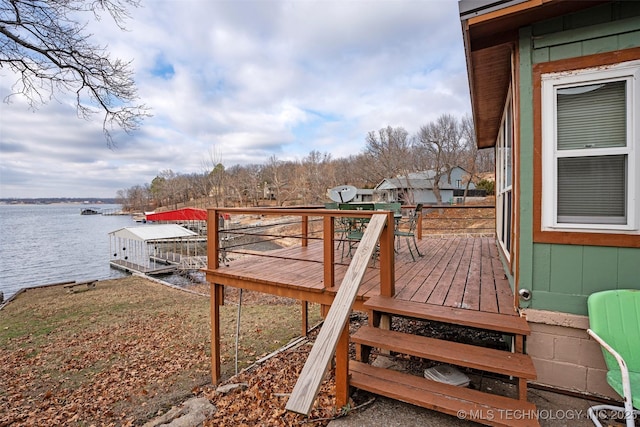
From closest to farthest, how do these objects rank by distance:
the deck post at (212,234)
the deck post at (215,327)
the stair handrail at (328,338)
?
1. the stair handrail at (328,338)
2. the deck post at (212,234)
3. the deck post at (215,327)

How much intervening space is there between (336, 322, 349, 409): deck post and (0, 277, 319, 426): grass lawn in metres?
3.43

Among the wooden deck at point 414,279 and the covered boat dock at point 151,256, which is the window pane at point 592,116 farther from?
the covered boat dock at point 151,256

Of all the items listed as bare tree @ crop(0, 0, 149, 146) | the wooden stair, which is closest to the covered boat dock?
bare tree @ crop(0, 0, 149, 146)

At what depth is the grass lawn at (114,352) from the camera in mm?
4551

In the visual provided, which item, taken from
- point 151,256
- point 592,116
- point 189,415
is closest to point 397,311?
point 592,116

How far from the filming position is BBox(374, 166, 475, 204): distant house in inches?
1050

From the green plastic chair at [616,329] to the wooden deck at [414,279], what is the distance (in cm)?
52

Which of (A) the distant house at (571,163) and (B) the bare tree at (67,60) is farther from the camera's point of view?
(B) the bare tree at (67,60)

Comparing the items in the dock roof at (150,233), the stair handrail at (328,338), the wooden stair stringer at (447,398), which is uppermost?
the stair handrail at (328,338)

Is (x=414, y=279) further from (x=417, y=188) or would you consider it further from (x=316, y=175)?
(x=316, y=175)

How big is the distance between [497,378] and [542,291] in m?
0.81

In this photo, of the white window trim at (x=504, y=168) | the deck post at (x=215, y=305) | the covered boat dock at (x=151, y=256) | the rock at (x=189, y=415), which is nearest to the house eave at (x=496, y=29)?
the white window trim at (x=504, y=168)

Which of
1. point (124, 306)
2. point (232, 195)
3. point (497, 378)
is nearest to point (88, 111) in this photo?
point (124, 306)

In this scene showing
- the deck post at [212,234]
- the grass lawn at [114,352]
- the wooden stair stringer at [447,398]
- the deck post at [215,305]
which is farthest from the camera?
the grass lawn at [114,352]
